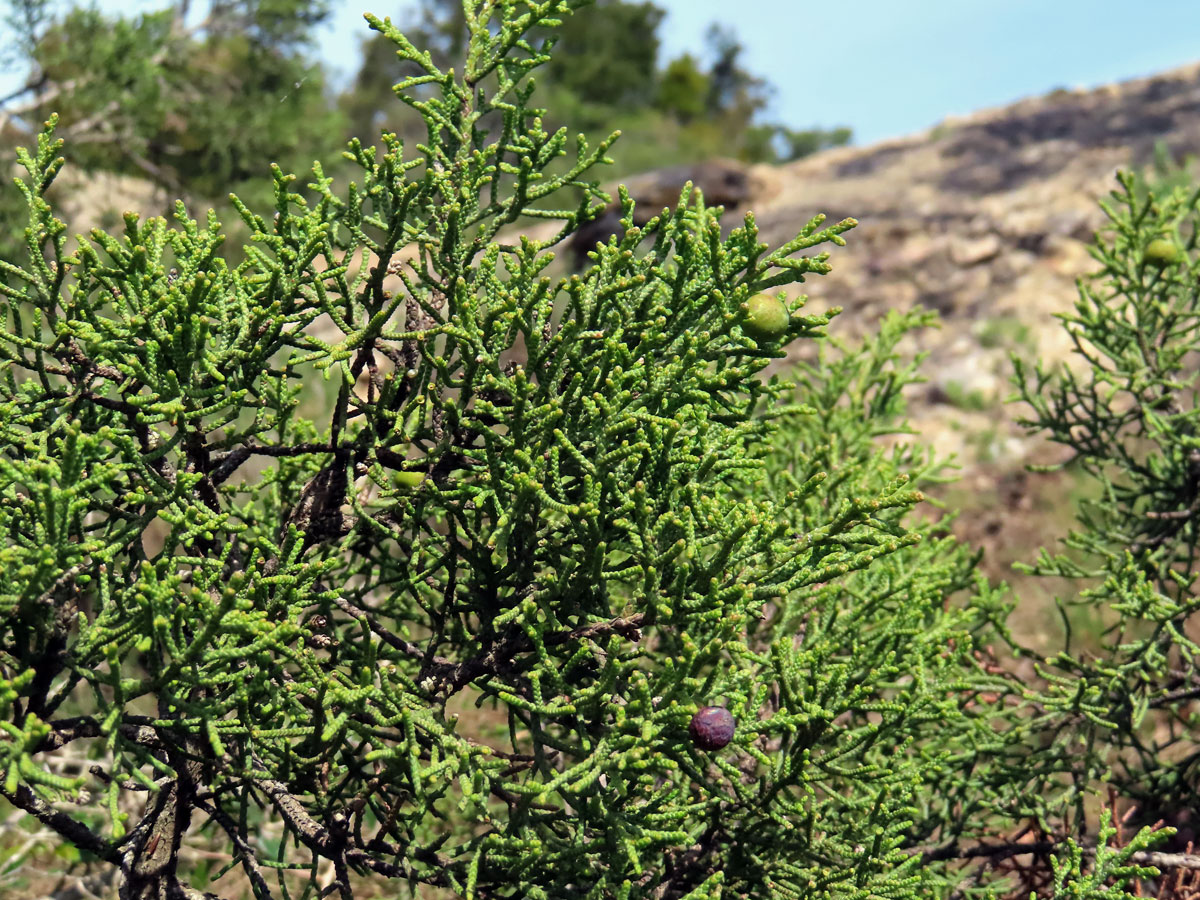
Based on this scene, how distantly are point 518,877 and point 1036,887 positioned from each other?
7.84 ft

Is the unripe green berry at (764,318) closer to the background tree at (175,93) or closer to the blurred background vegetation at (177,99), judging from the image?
the blurred background vegetation at (177,99)

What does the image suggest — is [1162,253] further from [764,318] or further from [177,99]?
[177,99]

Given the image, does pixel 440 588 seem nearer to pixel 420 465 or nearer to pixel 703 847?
pixel 420 465

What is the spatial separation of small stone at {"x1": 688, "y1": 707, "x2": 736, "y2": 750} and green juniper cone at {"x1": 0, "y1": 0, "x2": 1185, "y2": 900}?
0.19 ft

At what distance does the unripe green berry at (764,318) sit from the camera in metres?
2.47

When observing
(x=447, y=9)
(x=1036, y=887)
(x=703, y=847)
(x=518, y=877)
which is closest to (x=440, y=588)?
(x=518, y=877)

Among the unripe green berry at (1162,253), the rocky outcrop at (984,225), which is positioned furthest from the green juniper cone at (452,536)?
the rocky outcrop at (984,225)

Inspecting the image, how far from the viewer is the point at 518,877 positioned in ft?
7.91

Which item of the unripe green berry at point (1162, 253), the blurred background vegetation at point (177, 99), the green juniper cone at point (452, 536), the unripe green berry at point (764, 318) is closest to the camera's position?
the green juniper cone at point (452, 536)

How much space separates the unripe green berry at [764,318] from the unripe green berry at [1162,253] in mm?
2525

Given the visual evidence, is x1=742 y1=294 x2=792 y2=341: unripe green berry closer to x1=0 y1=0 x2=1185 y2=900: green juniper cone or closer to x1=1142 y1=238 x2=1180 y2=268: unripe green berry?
x1=0 y1=0 x2=1185 y2=900: green juniper cone

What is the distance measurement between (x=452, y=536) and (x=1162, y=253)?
346 cm

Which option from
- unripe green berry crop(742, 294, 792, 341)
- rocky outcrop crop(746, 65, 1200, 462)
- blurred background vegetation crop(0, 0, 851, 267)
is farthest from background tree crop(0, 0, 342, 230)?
unripe green berry crop(742, 294, 792, 341)

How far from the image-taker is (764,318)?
248cm
